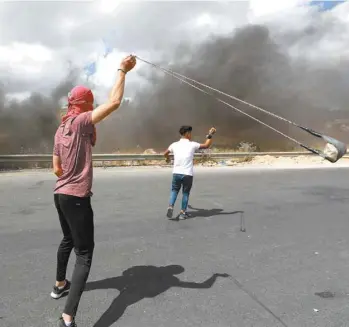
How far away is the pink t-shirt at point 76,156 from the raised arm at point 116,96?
0.09 m

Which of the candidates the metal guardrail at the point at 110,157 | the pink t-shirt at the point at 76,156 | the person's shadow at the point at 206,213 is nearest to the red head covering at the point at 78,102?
the pink t-shirt at the point at 76,156

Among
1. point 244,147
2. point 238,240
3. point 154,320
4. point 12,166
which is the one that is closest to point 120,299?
point 154,320

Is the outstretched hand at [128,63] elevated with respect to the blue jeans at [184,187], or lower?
elevated

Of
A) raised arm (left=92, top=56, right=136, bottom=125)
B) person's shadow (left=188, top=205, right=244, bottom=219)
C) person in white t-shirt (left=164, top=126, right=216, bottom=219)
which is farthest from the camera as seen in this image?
person's shadow (left=188, top=205, right=244, bottom=219)

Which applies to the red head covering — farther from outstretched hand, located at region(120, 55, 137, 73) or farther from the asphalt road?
the asphalt road

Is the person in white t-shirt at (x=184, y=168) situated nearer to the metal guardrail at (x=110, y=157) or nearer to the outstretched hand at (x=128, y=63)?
the outstretched hand at (x=128, y=63)

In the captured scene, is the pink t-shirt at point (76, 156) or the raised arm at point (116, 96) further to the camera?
the pink t-shirt at point (76, 156)

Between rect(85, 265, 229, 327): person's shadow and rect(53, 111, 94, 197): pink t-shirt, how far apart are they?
0.90 m

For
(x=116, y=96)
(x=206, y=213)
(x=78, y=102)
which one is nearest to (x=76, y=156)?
(x=78, y=102)

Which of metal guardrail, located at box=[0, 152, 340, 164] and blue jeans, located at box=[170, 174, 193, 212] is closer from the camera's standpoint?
blue jeans, located at box=[170, 174, 193, 212]

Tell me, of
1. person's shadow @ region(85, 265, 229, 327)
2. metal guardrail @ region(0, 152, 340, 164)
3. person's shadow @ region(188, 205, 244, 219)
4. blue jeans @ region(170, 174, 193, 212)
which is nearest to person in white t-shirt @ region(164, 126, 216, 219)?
blue jeans @ region(170, 174, 193, 212)

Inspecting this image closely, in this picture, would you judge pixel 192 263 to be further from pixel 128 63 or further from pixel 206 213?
pixel 206 213

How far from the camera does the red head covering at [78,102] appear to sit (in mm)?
2857

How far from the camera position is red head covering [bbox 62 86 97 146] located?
2.86m
